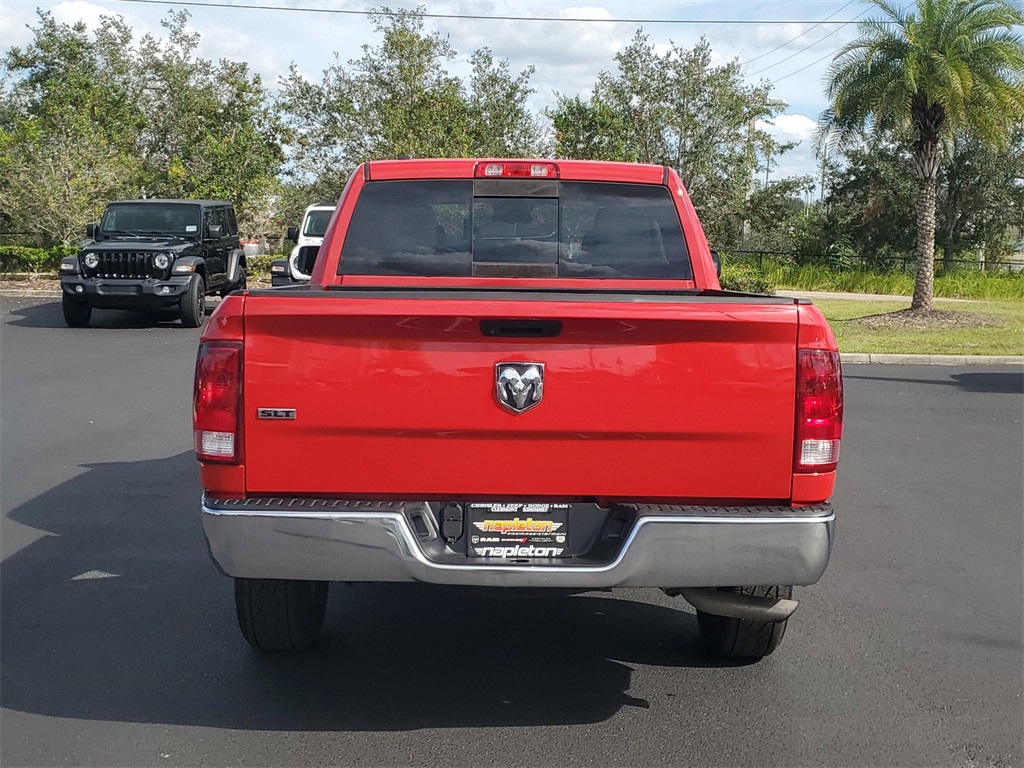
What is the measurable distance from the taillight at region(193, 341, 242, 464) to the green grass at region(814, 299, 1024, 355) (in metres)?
13.4

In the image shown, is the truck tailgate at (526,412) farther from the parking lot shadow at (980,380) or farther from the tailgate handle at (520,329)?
the parking lot shadow at (980,380)

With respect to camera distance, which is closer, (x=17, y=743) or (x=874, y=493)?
(x=17, y=743)

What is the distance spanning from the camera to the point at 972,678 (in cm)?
449

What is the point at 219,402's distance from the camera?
365 centimetres

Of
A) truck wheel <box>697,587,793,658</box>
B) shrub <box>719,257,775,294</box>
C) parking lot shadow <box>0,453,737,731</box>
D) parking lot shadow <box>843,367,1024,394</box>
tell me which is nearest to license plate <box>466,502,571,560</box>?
parking lot shadow <box>0,453,737,731</box>

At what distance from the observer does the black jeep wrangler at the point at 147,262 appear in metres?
18.1

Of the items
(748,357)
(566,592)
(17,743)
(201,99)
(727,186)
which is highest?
(201,99)

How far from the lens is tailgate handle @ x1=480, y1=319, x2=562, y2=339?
3.61 m

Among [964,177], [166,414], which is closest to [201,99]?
[964,177]

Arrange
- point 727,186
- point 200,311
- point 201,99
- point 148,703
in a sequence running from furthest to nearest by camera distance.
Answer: point 201,99 < point 727,186 < point 200,311 < point 148,703

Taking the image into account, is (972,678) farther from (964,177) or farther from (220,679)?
(964,177)

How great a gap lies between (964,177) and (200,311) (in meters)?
22.5

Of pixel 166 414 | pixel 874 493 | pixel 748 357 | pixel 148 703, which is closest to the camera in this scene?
pixel 748 357

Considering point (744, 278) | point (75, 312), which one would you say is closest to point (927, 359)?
point (744, 278)
